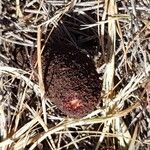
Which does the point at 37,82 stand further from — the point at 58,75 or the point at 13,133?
the point at 13,133

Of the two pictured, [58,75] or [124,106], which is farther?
[124,106]

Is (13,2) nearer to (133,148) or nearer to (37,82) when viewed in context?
(37,82)

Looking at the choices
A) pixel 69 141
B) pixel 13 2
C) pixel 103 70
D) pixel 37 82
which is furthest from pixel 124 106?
pixel 13 2

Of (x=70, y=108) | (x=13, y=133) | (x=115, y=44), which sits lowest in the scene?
(x=13, y=133)

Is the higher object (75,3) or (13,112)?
(75,3)

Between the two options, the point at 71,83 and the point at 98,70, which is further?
the point at 98,70

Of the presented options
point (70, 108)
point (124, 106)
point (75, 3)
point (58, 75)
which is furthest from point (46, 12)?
point (124, 106)
